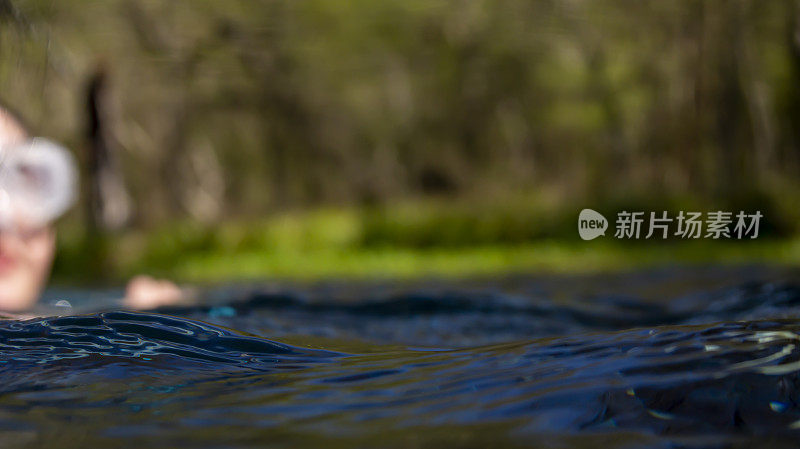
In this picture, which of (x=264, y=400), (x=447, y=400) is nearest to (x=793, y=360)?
(x=447, y=400)

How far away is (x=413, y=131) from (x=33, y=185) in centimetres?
1171

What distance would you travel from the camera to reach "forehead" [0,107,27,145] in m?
2.91

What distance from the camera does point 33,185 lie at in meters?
3.14

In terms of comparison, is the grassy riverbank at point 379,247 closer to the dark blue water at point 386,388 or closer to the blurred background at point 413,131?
the blurred background at point 413,131

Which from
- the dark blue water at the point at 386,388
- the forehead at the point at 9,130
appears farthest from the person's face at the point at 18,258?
the dark blue water at the point at 386,388

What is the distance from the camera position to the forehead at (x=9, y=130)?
2.91m

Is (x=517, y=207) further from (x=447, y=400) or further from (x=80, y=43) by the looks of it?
(x=447, y=400)

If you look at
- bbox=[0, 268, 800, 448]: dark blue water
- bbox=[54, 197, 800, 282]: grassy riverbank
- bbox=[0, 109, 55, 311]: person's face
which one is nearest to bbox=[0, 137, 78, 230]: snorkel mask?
bbox=[0, 109, 55, 311]: person's face

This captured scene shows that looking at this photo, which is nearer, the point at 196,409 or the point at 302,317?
the point at 196,409

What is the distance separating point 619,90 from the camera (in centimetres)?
1309

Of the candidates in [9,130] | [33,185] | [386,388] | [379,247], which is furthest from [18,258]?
[379,247]

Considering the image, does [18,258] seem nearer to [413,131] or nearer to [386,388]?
[386,388]

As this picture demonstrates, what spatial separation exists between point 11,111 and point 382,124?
39.5ft

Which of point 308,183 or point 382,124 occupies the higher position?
point 382,124
